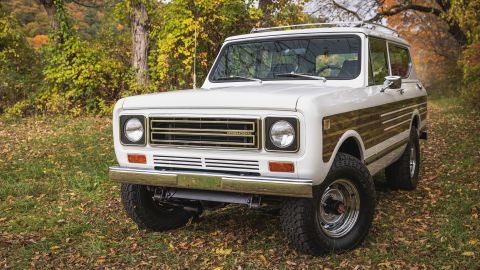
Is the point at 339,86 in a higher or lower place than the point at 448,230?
higher

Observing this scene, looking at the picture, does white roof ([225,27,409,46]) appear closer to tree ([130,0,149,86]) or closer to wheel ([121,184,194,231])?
wheel ([121,184,194,231])

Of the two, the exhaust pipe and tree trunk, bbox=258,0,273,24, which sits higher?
tree trunk, bbox=258,0,273,24

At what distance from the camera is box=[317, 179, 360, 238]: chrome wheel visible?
4.14 m

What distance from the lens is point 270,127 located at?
12.0 feet

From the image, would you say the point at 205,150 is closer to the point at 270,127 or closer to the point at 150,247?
the point at 270,127

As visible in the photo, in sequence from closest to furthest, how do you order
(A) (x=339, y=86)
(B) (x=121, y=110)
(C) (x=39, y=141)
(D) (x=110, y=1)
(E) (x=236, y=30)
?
(B) (x=121, y=110)
(A) (x=339, y=86)
(C) (x=39, y=141)
(E) (x=236, y=30)
(D) (x=110, y=1)

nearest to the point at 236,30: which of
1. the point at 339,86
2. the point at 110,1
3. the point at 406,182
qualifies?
the point at 110,1

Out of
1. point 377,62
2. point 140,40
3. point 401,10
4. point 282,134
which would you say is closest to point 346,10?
point 401,10

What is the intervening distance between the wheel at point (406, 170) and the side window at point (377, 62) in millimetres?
1294

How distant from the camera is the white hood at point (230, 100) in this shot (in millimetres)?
3635

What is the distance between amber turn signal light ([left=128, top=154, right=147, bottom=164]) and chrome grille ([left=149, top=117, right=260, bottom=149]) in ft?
0.55

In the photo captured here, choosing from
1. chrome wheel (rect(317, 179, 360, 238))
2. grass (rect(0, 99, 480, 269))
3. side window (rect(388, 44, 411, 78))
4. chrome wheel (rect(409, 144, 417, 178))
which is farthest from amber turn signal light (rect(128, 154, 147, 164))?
chrome wheel (rect(409, 144, 417, 178))

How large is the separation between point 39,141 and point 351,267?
7342 millimetres

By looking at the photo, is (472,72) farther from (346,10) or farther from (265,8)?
(346,10)
